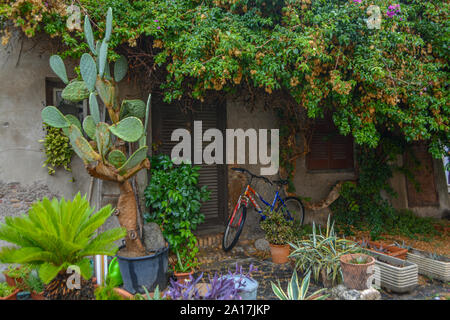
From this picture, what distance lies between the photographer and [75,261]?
2.75 meters

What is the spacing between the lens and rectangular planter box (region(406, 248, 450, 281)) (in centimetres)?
393

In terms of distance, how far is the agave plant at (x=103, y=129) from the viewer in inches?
130

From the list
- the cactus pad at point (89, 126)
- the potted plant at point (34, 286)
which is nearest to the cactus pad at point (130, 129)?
the cactus pad at point (89, 126)

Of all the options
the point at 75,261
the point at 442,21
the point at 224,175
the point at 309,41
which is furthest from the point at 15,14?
the point at 442,21

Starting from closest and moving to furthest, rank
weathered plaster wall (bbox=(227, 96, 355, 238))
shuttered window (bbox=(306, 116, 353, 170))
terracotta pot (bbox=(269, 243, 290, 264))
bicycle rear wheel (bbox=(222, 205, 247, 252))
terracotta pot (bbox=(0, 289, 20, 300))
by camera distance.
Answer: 1. terracotta pot (bbox=(0, 289, 20, 300))
2. terracotta pot (bbox=(269, 243, 290, 264))
3. bicycle rear wheel (bbox=(222, 205, 247, 252))
4. weathered plaster wall (bbox=(227, 96, 355, 238))
5. shuttered window (bbox=(306, 116, 353, 170))

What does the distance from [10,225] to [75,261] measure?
625mm

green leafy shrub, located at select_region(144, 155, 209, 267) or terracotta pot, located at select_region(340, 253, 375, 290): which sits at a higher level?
green leafy shrub, located at select_region(144, 155, 209, 267)

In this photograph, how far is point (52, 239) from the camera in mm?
2555

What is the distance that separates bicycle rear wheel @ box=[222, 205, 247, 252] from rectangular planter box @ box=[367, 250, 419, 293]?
2019mm

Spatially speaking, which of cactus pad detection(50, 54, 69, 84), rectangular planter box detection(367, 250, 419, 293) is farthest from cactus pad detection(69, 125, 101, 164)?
rectangular planter box detection(367, 250, 419, 293)

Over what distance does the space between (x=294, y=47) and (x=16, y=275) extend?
4.10 meters

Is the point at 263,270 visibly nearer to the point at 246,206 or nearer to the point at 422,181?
the point at 246,206

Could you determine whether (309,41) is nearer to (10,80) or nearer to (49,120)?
(49,120)

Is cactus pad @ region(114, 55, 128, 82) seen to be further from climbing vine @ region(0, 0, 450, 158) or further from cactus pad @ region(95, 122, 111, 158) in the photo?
cactus pad @ region(95, 122, 111, 158)
